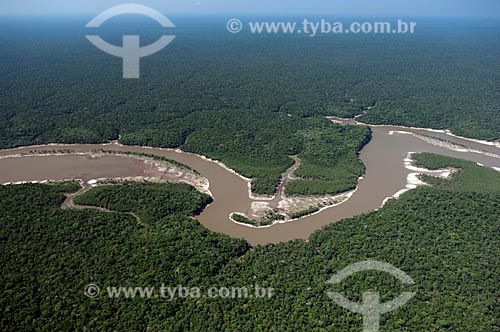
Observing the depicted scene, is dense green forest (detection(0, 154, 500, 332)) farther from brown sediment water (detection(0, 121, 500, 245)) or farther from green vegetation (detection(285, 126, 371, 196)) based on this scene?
green vegetation (detection(285, 126, 371, 196))

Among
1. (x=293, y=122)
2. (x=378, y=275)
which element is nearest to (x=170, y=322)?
(x=378, y=275)

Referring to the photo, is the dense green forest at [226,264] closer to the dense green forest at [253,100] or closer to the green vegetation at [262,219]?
the green vegetation at [262,219]

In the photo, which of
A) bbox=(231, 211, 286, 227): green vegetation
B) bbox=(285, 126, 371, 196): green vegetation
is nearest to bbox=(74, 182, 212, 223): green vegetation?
bbox=(231, 211, 286, 227): green vegetation

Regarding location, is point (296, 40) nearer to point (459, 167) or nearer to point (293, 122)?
point (293, 122)

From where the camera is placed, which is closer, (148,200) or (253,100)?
(148,200)

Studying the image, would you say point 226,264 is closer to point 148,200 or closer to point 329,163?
point 148,200

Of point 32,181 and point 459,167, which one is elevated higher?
point 459,167

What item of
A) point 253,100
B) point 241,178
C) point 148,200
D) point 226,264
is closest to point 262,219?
point 226,264
